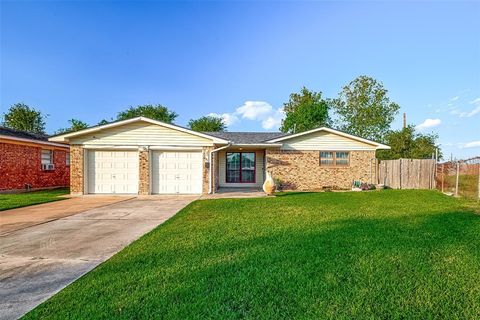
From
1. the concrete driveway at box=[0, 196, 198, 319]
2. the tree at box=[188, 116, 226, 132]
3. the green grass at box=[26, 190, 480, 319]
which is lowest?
the concrete driveway at box=[0, 196, 198, 319]

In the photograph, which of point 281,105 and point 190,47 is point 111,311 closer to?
point 190,47

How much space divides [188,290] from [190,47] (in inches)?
622

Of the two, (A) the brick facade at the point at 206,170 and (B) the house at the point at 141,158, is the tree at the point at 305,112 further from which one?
(B) the house at the point at 141,158

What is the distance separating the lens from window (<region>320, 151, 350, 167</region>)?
15.6 m

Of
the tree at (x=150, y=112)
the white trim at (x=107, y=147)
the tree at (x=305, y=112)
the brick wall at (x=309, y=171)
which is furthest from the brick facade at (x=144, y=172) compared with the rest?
the tree at (x=150, y=112)

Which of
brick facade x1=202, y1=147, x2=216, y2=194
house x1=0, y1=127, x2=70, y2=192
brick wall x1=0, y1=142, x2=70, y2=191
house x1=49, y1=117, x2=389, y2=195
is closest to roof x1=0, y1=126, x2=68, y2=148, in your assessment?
house x1=0, y1=127, x2=70, y2=192

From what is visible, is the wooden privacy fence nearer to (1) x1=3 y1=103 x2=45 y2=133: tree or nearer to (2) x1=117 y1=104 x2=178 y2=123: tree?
(2) x1=117 y1=104 x2=178 y2=123: tree

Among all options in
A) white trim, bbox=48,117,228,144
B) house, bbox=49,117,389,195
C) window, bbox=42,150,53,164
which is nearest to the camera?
white trim, bbox=48,117,228,144

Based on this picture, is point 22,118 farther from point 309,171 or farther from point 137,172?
point 309,171

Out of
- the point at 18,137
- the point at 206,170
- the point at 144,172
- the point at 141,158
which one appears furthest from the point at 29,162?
the point at 206,170

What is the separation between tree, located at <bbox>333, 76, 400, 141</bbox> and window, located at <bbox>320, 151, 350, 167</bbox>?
18.6 m

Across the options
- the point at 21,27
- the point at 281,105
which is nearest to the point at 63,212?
the point at 21,27

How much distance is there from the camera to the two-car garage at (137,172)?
523 inches

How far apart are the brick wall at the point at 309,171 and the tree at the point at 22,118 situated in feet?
110
